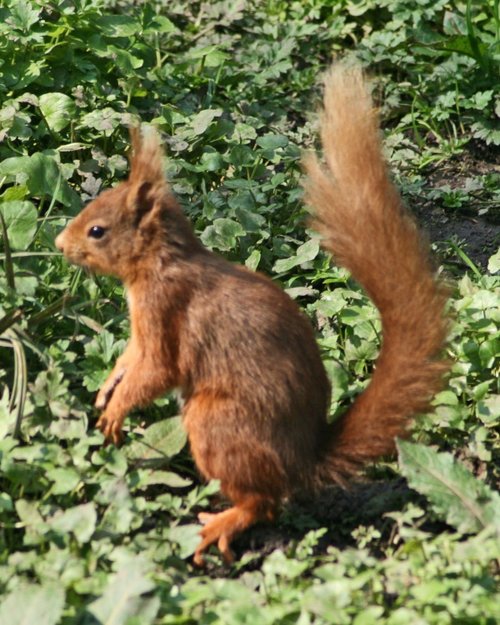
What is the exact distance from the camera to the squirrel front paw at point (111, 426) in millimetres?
3270

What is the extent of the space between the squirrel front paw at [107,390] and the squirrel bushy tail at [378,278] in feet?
2.08

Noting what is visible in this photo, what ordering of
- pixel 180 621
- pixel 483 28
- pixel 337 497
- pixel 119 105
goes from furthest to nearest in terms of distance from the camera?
pixel 483 28, pixel 119 105, pixel 337 497, pixel 180 621

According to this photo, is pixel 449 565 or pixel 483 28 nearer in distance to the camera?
pixel 449 565

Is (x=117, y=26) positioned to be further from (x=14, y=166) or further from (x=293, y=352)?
(x=293, y=352)

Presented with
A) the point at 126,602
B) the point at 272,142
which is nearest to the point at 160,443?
the point at 126,602

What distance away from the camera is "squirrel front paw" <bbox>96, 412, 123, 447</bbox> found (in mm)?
3270

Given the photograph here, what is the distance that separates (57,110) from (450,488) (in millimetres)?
Result: 2344

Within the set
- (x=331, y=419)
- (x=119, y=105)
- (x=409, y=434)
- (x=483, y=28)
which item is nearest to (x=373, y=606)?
(x=409, y=434)

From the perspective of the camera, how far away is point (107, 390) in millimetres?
3346

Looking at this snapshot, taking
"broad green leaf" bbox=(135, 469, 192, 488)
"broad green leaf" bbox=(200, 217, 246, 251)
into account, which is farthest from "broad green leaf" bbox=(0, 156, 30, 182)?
"broad green leaf" bbox=(135, 469, 192, 488)

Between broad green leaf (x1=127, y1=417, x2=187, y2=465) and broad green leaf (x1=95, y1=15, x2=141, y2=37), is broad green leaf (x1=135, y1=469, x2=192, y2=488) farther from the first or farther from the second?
broad green leaf (x1=95, y1=15, x2=141, y2=37)

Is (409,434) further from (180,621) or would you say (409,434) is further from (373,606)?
(180,621)

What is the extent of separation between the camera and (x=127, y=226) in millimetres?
3355

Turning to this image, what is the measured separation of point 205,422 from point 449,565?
2.41 ft
